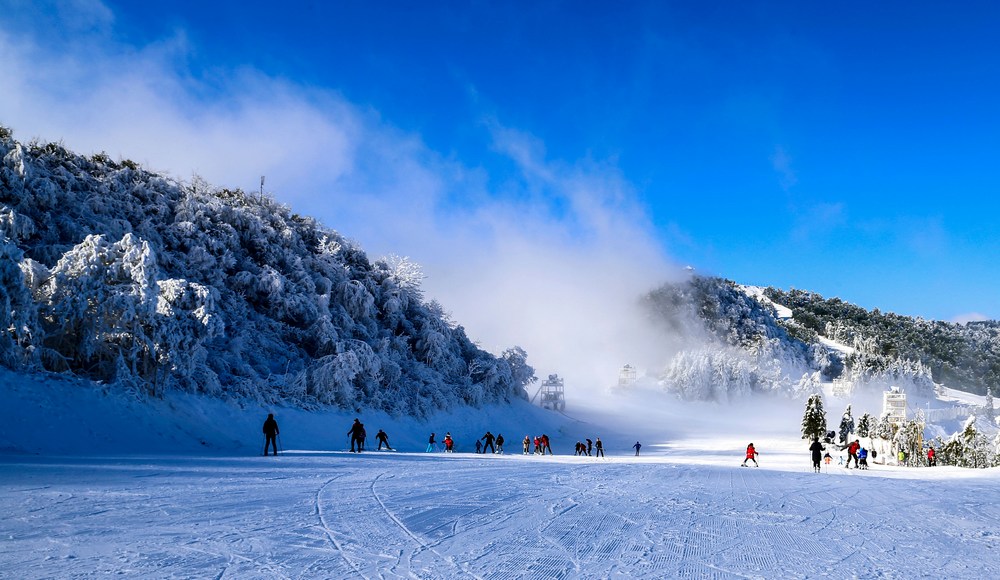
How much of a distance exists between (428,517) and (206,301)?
1917 centimetres

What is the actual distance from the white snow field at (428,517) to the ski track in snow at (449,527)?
42 mm

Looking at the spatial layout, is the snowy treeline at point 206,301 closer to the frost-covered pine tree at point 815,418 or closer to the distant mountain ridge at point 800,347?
the frost-covered pine tree at point 815,418

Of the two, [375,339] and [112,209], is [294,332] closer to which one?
[375,339]

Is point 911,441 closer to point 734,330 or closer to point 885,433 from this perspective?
point 885,433

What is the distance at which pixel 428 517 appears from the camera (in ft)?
31.6

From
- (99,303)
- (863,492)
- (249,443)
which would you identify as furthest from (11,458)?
(863,492)

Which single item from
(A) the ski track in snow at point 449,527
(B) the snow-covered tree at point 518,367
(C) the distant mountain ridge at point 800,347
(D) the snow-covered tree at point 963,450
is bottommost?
(D) the snow-covered tree at point 963,450

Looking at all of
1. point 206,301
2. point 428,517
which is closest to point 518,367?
point 206,301

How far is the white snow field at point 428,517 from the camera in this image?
6.73 m

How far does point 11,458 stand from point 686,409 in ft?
270

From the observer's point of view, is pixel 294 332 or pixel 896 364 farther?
pixel 896 364

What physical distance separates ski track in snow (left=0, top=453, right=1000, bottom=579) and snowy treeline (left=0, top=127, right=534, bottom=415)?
339 inches

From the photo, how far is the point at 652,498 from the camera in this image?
512 inches

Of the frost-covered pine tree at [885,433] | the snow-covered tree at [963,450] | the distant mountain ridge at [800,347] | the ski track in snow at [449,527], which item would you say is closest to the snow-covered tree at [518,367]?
the frost-covered pine tree at [885,433]
